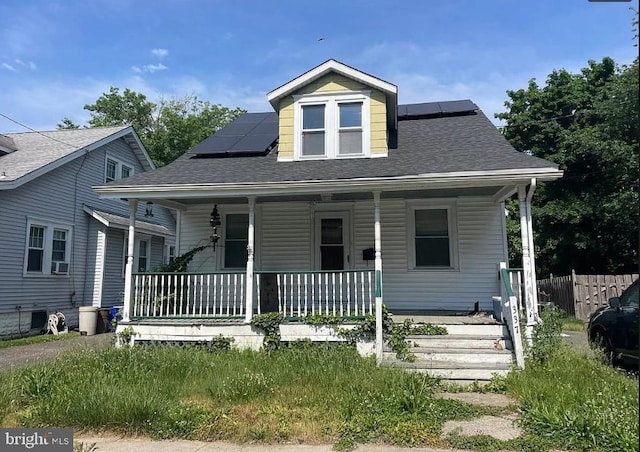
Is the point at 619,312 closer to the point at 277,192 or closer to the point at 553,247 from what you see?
the point at 277,192

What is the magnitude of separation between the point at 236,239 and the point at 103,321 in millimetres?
6147

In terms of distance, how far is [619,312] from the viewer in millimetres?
7332

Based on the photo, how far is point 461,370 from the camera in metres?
6.78

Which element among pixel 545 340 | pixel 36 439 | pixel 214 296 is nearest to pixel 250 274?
pixel 214 296

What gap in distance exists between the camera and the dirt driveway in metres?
8.49

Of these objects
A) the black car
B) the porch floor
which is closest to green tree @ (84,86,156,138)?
the porch floor

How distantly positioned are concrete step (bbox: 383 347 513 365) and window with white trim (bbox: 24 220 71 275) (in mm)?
11510

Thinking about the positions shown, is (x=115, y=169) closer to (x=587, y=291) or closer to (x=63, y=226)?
(x=63, y=226)

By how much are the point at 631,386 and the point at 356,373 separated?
133 inches

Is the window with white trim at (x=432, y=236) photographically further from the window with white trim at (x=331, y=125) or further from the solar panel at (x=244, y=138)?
the solar panel at (x=244, y=138)

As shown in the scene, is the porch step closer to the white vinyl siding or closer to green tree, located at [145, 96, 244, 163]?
the white vinyl siding

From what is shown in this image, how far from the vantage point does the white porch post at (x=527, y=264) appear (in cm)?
742

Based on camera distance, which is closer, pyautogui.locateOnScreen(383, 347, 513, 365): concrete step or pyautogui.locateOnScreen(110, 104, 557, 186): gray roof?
pyautogui.locateOnScreen(383, 347, 513, 365): concrete step

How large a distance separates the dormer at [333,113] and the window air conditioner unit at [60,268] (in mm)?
8625
